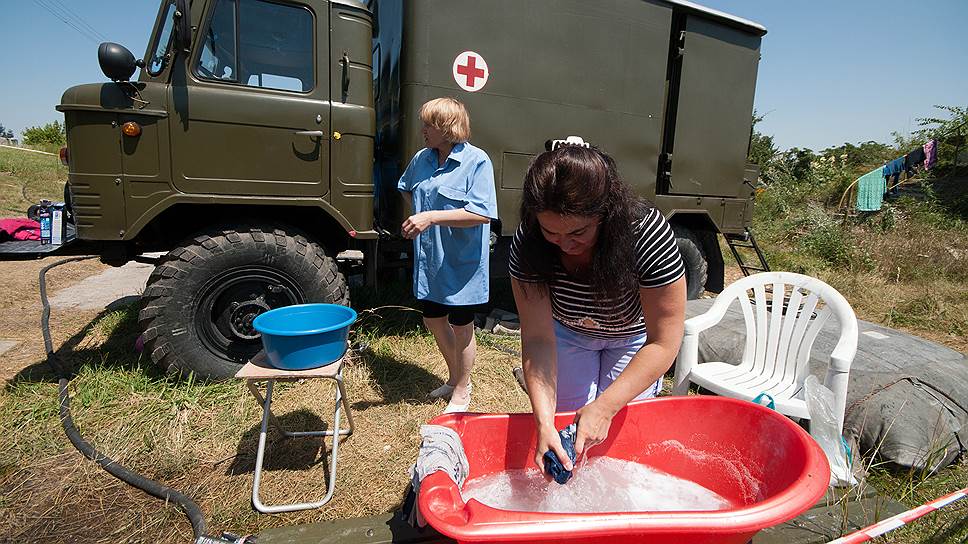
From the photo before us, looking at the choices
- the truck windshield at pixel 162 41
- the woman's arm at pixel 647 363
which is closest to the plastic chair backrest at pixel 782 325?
the woman's arm at pixel 647 363

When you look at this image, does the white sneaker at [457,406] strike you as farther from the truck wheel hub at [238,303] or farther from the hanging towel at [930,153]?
the hanging towel at [930,153]

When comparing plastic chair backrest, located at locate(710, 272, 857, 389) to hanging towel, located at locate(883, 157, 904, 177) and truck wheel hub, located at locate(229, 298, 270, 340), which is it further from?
hanging towel, located at locate(883, 157, 904, 177)

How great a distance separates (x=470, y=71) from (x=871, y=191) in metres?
11.9

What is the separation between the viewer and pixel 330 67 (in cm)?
303

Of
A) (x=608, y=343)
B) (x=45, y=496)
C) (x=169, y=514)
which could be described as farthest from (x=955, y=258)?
(x=45, y=496)

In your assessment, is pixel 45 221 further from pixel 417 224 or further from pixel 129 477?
pixel 417 224

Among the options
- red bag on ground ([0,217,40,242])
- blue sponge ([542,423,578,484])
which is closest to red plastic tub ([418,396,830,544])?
blue sponge ([542,423,578,484])

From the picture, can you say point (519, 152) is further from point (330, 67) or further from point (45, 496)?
point (45, 496)

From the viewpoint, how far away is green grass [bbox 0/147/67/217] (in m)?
10.0

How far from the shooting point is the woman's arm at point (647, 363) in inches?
57.1

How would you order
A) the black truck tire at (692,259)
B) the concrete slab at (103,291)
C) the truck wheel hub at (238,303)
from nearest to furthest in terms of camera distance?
1. the truck wheel hub at (238,303)
2. the black truck tire at (692,259)
3. the concrete slab at (103,291)

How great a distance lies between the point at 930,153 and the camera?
11.3 meters

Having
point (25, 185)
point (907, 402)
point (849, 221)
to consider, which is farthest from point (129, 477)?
point (25, 185)

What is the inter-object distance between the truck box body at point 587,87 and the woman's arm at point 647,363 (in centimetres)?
220
